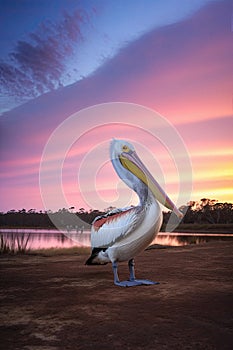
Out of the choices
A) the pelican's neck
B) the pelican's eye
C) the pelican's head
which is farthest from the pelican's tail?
the pelican's eye

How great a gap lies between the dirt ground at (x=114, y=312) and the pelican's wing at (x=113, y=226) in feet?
2.39

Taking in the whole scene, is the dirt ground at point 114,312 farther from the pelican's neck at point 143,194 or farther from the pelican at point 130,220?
the pelican's neck at point 143,194

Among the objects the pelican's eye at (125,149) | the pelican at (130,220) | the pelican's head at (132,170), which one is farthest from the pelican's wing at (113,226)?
the pelican's eye at (125,149)

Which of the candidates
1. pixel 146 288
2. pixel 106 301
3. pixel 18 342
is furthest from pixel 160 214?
pixel 18 342

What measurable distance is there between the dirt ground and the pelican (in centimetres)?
52

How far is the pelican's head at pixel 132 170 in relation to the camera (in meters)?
5.45

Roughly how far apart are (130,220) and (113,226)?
361 millimetres

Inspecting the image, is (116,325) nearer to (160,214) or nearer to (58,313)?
(58,313)

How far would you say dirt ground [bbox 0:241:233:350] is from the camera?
113 inches

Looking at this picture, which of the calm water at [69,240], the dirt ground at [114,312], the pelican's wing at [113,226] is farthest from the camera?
the calm water at [69,240]

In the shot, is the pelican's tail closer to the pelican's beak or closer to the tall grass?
the pelican's beak

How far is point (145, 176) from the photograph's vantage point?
18.2ft

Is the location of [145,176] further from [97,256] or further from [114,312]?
[114,312]

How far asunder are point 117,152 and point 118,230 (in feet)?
4.70
